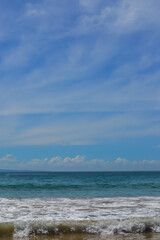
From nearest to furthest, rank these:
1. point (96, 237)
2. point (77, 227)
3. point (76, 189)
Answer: point (96, 237), point (77, 227), point (76, 189)

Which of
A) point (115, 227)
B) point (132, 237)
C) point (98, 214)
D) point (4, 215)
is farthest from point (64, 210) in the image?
point (132, 237)

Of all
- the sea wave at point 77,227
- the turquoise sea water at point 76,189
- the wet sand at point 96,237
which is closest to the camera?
the wet sand at point 96,237

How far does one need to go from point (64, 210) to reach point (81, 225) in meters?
2.25

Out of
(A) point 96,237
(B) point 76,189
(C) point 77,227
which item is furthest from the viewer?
(B) point 76,189

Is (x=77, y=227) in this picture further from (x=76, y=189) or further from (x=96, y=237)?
(x=76, y=189)

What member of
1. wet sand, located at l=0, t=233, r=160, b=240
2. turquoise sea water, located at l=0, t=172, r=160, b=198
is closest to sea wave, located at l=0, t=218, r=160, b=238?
wet sand, located at l=0, t=233, r=160, b=240

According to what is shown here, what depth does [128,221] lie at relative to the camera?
7.09 meters

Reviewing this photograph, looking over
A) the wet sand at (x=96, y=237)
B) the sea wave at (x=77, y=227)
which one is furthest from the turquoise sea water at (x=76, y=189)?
the wet sand at (x=96, y=237)

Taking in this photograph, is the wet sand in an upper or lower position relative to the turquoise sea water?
upper

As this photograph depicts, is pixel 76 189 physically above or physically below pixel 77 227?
below

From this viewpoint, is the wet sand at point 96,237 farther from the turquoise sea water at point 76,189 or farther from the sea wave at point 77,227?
the turquoise sea water at point 76,189

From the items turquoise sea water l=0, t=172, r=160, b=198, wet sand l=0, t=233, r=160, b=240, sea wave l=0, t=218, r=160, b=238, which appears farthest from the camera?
turquoise sea water l=0, t=172, r=160, b=198

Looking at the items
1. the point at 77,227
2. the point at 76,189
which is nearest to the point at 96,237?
the point at 77,227

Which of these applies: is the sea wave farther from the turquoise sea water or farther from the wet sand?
the turquoise sea water
